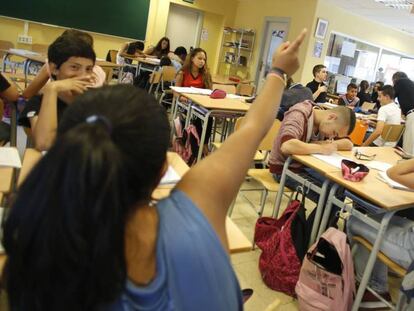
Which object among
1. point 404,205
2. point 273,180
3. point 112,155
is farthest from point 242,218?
point 112,155

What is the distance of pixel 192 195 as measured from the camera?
66 centimetres

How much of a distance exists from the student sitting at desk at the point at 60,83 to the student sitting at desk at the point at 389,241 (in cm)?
162

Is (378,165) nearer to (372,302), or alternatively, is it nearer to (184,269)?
(372,302)

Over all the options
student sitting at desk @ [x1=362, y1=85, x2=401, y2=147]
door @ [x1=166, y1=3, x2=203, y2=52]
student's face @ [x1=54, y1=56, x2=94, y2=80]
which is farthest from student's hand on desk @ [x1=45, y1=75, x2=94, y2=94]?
door @ [x1=166, y1=3, x2=203, y2=52]

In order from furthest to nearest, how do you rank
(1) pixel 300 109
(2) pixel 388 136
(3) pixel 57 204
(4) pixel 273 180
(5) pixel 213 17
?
(5) pixel 213 17
(2) pixel 388 136
(4) pixel 273 180
(1) pixel 300 109
(3) pixel 57 204

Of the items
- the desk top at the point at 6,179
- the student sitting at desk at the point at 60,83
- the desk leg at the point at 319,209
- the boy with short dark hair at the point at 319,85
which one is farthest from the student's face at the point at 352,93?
the desk top at the point at 6,179

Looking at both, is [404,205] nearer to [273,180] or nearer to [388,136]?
[273,180]

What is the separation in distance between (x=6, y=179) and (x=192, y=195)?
3.23ft

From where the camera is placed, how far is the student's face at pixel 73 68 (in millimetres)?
1770

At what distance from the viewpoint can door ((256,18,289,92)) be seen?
26.8 feet

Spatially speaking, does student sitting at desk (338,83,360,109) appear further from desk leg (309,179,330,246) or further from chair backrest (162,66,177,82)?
desk leg (309,179,330,246)

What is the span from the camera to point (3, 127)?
2.52 metres

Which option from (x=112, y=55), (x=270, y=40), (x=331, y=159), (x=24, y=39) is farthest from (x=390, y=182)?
(x=24, y=39)

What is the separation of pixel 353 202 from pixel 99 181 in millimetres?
1849
